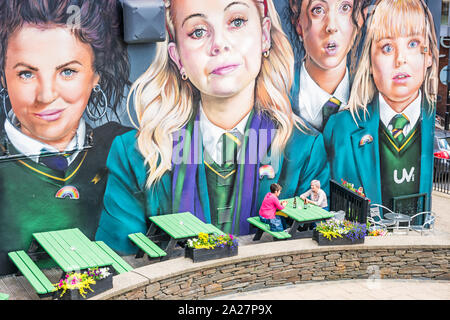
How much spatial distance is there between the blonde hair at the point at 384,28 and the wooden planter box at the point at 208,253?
16.2 ft

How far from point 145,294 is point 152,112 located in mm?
3404

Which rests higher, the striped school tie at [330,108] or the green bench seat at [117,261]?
the striped school tie at [330,108]

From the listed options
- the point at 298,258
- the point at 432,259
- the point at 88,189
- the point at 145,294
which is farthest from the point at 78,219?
the point at 432,259

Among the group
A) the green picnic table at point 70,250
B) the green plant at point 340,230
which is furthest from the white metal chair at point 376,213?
the green picnic table at point 70,250

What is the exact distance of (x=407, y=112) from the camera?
1364 centimetres

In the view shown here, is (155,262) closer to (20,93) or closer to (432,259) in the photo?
(20,93)

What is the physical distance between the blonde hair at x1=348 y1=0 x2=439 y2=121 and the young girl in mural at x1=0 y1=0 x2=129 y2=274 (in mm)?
5384

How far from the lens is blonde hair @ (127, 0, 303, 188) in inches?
415

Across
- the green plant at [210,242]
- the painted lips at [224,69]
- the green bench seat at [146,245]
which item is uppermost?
the painted lips at [224,69]

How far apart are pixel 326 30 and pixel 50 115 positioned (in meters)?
A: 5.89

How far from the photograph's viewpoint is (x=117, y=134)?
10320 mm

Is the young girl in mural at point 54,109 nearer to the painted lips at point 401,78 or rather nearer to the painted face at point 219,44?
the painted face at point 219,44

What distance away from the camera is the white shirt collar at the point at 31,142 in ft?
30.4

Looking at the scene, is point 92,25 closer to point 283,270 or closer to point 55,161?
point 55,161
